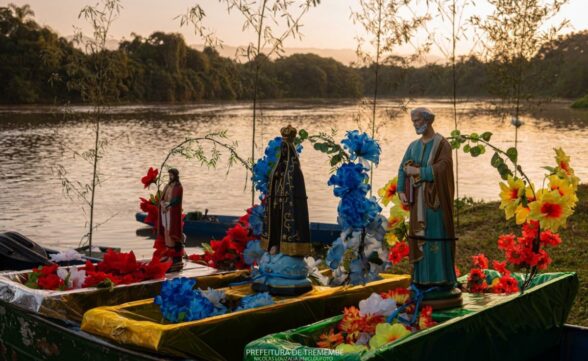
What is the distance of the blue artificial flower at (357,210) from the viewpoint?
641 cm

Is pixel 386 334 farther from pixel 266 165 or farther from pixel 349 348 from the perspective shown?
pixel 266 165

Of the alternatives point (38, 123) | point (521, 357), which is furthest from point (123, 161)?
point (521, 357)

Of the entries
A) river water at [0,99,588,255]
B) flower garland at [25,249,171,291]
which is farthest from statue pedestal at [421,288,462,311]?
river water at [0,99,588,255]

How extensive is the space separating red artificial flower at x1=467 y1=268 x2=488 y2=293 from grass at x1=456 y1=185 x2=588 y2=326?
3.24 meters

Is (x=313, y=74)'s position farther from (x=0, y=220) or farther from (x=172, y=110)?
(x=0, y=220)

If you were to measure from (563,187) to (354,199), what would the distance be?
1.52 meters

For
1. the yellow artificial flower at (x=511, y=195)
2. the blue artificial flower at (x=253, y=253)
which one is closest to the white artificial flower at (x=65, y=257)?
the blue artificial flower at (x=253, y=253)

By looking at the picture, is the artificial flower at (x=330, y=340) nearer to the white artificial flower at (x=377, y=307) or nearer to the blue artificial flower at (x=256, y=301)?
→ the white artificial flower at (x=377, y=307)

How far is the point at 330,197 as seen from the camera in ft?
95.0

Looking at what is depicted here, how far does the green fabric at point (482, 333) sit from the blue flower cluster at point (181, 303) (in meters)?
0.95

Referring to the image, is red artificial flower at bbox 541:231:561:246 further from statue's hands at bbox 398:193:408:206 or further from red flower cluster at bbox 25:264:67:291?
red flower cluster at bbox 25:264:67:291

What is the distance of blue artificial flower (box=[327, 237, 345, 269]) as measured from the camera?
647 centimetres

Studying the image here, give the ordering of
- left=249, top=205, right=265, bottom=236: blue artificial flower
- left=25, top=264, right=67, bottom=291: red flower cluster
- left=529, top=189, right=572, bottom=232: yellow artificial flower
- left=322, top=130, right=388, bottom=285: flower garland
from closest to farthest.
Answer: left=529, top=189, right=572, bottom=232: yellow artificial flower → left=322, top=130, right=388, bottom=285: flower garland → left=249, top=205, right=265, bottom=236: blue artificial flower → left=25, top=264, right=67, bottom=291: red flower cluster

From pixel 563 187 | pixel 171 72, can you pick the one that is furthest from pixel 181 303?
pixel 171 72
